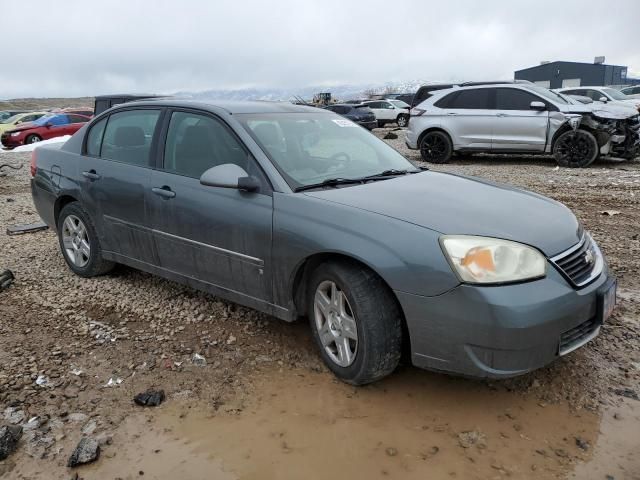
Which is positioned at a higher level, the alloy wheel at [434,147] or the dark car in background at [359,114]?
the dark car in background at [359,114]

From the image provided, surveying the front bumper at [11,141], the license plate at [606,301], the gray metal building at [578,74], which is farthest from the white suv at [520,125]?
the gray metal building at [578,74]

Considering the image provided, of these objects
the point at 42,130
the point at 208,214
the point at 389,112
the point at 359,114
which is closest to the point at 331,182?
the point at 208,214

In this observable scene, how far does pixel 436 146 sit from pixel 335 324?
31.9 feet

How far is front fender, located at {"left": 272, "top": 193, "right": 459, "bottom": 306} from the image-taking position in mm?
2674

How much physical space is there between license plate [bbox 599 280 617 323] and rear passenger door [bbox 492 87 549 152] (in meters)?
8.72

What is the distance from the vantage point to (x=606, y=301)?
2.92 m

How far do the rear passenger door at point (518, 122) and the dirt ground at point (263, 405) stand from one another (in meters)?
7.26

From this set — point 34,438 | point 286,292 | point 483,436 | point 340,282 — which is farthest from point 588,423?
point 34,438

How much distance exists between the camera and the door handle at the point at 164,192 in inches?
149

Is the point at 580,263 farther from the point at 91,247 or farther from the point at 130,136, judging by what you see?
the point at 91,247

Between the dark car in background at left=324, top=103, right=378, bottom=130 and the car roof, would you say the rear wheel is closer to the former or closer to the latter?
the dark car in background at left=324, top=103, right=378, bottom=130

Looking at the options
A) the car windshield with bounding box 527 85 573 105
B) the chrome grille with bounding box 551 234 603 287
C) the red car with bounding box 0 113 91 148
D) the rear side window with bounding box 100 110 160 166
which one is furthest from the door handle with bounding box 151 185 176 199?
the red car with bounding box 0 113 91 148

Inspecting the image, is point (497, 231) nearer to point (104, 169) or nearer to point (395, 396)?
point (395, 396)

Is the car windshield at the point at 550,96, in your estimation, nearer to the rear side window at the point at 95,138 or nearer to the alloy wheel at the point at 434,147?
the alloy wheel at the point at 434,147
